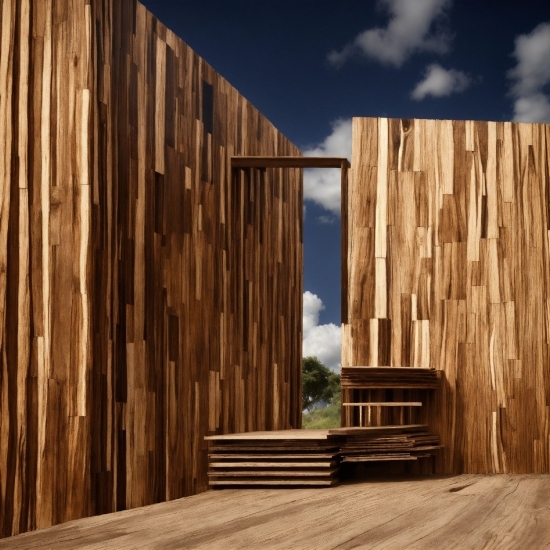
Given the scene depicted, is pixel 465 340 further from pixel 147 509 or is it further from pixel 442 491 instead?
pixel 147 509

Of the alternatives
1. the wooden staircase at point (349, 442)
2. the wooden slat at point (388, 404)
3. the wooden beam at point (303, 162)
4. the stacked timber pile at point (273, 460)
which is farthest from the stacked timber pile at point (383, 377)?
the wooden beam at point (303, 162)

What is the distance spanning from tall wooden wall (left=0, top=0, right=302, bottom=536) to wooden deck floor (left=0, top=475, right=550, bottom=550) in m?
0.34

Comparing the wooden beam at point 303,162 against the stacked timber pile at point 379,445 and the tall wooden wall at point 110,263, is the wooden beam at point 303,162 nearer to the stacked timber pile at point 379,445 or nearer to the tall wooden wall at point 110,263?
the tall wooden wall at point 110,263

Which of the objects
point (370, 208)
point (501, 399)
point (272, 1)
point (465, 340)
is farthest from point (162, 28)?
point (272, 1)

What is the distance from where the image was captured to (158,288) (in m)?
5.01

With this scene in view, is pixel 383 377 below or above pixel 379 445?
above

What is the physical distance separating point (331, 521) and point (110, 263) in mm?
1613

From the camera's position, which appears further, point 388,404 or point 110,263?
point 388,404

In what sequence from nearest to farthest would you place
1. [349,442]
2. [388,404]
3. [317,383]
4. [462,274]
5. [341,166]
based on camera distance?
[349,442] < [388,404] < [462,274] < [341,166] < [317,383]

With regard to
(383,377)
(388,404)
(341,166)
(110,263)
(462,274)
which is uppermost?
(341,166)

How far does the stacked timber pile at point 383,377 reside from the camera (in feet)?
18.3

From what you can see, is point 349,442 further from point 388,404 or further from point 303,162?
point 303,162

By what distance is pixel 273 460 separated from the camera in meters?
5.09

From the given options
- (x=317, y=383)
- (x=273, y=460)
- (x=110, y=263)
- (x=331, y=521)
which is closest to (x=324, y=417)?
(x=317, y=383)
